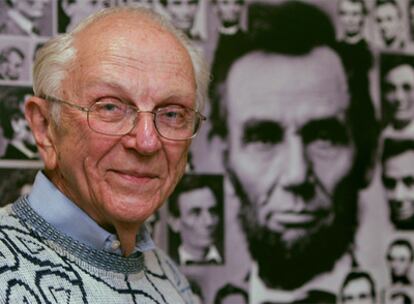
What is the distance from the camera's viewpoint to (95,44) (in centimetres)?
88

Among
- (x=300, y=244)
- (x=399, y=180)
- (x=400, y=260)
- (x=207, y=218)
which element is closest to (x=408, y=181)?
(x=399, y=180)

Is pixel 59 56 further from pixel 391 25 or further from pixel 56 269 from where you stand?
pixel 391 25

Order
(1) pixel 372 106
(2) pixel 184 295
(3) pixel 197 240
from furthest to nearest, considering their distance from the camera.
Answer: (1) pixel 372 106
(3) pixel 197 240
(2) pixel 184 295

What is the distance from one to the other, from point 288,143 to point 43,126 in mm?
542

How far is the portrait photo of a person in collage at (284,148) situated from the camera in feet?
3.95

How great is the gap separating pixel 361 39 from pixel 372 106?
138 millimetres

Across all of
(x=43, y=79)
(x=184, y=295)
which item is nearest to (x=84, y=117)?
(x=43, y=79)

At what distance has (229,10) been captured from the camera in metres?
1.29

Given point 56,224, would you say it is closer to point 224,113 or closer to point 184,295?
point 184,295

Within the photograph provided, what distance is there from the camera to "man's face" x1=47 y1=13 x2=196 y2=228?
868 mm

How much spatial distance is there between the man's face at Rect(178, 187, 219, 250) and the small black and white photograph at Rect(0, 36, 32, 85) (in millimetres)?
361

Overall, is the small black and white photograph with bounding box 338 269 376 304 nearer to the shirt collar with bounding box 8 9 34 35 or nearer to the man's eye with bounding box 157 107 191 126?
the man's eye with bounding box 157 107 191 126

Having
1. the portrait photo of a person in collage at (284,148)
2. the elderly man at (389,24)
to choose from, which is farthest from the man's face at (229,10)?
the elderly man at (389,24)

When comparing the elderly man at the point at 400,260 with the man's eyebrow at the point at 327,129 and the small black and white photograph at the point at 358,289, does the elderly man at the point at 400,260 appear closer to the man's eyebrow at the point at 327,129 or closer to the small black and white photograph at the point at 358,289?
the small black and white photograph at the point at 358,289
